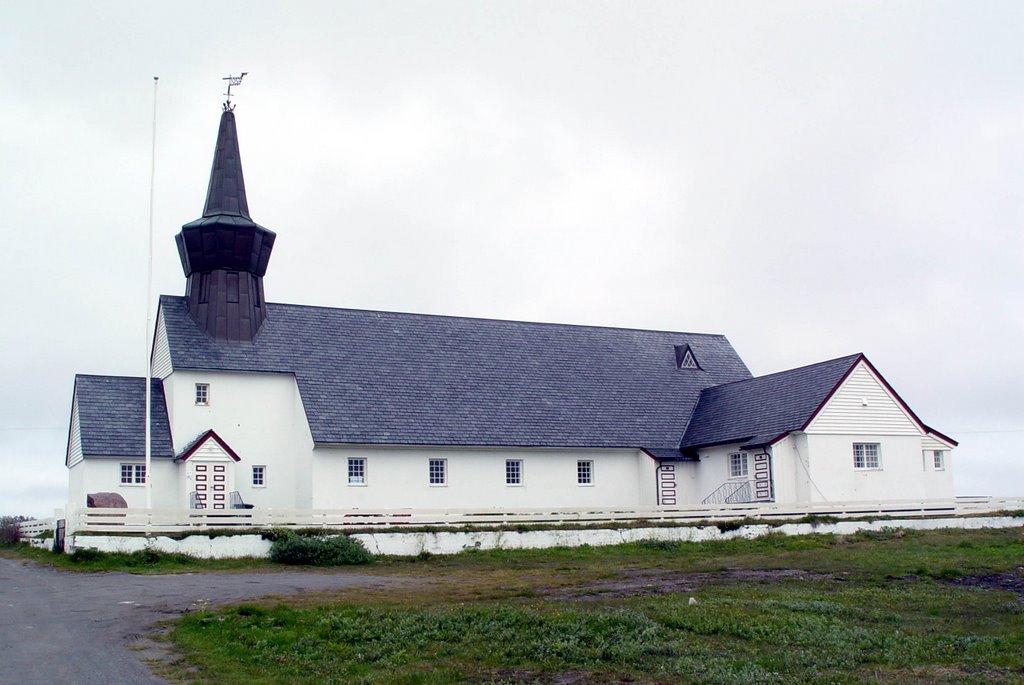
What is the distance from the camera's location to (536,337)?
45.2 metres

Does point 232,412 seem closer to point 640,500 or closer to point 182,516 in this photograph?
point 182,516

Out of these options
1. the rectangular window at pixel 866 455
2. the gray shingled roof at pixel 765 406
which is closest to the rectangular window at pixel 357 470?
the gray shingled roof at pixel 765 406

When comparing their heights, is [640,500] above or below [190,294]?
below

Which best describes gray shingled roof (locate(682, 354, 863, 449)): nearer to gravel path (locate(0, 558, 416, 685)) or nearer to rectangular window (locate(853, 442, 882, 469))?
rectangular window (locate(853, 442, 882, 469))

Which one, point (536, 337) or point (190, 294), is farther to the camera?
point (536, 337)

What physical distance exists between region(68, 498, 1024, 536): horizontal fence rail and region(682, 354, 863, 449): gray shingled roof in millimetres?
3357

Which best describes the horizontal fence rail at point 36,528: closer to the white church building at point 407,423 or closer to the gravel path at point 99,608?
the white church building at point 407,423

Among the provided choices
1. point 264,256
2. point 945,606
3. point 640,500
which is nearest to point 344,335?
point 264,256

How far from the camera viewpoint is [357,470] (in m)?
36.2

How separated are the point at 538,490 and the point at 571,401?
4460 mm

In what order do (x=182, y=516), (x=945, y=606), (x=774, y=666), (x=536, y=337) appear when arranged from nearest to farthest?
(x=774, y=666), (x=945, y=606), (x=182, y=516), (x=536, y=337)

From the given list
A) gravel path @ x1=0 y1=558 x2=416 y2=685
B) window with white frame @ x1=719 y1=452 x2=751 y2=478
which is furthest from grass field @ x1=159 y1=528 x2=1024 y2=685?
window with white frame @ x1=719 y1=452 x2=751 y2=478

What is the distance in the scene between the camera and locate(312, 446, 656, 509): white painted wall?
117ft

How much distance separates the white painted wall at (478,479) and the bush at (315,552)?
7.32m
